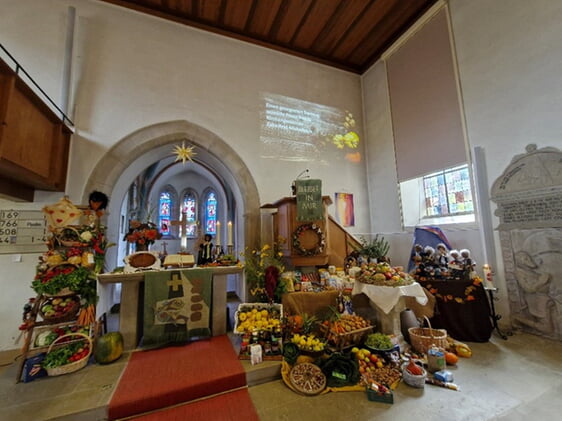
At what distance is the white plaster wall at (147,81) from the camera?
3.66 metres

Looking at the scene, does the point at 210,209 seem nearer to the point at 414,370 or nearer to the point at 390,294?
the point at 390,294

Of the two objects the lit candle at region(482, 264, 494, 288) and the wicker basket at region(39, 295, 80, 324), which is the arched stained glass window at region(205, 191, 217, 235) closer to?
the wicker basket at region(39, 295, 80, 324)

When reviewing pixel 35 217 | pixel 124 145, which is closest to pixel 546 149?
pixel 124 145

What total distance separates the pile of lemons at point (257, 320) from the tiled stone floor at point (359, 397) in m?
0.41

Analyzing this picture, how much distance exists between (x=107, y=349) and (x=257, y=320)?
5.43 feet

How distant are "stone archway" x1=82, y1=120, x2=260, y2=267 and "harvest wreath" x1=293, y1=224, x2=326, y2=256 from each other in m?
1.01

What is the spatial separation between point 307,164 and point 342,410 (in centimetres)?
419

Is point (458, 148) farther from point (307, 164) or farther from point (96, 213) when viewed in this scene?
point (96, 213)

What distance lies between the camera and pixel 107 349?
8.39 ft

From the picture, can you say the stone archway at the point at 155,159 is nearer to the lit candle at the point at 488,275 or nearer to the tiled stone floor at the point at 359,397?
the tiled stone floor at the point at 359,397

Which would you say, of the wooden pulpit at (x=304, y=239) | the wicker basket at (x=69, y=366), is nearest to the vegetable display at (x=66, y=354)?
the wicker basket at (x=69, y=366)

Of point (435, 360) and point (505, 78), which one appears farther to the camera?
point (505, 78)

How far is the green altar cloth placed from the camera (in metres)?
2.91

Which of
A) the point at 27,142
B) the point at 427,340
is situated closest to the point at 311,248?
the point at 427,340
